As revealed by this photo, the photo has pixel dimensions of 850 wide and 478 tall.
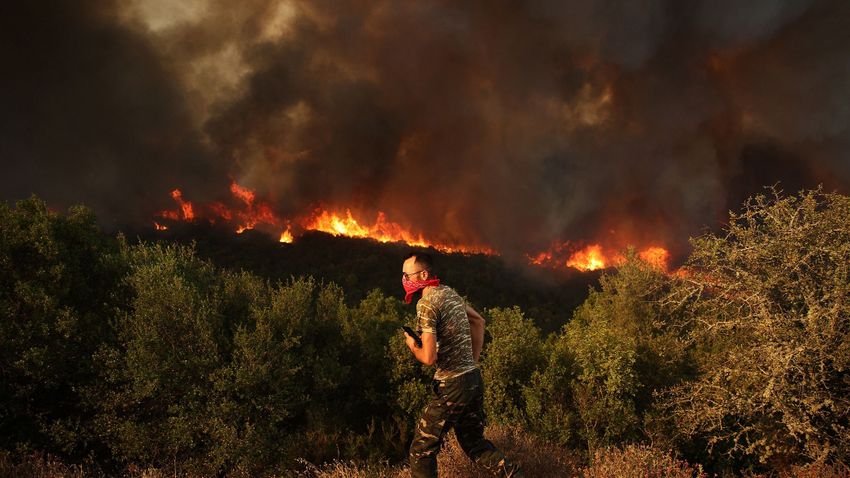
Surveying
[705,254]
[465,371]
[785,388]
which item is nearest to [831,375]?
[785,388]

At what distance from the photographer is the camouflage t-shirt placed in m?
5.95

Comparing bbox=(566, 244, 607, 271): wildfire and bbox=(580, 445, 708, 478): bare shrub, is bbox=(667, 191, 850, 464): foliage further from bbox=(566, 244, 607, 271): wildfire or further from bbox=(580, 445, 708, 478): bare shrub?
bbox=(566, 244, 607, 271): wildfire

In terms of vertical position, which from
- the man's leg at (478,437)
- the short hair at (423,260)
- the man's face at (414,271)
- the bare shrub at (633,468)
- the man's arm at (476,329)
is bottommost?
the bare shrub at (633,468)

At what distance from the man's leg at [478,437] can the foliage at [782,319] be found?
8.13 metres

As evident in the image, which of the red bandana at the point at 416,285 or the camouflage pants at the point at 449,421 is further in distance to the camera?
the red bandana at the point at 416,285

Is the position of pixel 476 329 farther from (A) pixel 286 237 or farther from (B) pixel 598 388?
(A) pixel 286 237

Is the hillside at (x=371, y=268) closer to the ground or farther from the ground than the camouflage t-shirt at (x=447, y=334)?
farther from the ground

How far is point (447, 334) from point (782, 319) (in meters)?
10.3

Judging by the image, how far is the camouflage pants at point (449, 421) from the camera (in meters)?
5.92

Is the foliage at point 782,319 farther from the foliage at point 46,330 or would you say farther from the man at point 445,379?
the foliage at point 46,330

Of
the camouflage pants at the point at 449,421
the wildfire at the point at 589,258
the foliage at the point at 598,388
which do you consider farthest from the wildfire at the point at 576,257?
the camouflage pants at the point at 449,421

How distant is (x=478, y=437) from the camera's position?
6297 mm

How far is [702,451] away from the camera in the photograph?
17094 mm

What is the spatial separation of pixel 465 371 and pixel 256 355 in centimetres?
995
